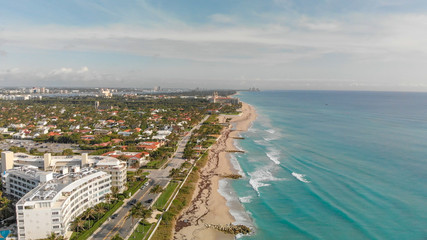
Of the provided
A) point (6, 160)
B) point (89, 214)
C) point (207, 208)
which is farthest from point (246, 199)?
point (6, 160)

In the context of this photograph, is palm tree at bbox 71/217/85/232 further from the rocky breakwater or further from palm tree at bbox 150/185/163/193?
the rocky breakwater

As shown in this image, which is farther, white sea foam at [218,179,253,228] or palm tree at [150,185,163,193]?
palm tree at [150,185,163,193]

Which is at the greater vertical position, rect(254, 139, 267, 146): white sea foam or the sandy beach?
rect(254, 139, 267, 146): white sea foam

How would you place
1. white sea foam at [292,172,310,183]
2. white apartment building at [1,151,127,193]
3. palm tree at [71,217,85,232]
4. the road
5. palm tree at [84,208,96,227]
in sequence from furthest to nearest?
1. white sea foam at [292,172,310,183]
2. white apartment building at [1,151,127,193]
3. palm tree at [84,208,96,227]
4. the road
5. palm tree at [71,217,85,232]

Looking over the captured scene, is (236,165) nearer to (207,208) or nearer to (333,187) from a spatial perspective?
(333,187)

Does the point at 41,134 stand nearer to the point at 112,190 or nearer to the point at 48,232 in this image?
the point at 112,190

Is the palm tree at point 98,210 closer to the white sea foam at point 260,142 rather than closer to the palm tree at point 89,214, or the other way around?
the palm tree at point 89,214

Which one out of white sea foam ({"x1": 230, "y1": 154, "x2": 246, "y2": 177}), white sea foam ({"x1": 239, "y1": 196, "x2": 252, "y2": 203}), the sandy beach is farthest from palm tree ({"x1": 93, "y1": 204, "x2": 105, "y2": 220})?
white sea foam ({"x1": 230, "y1": 154, "x2": 246, "y2": 177})
